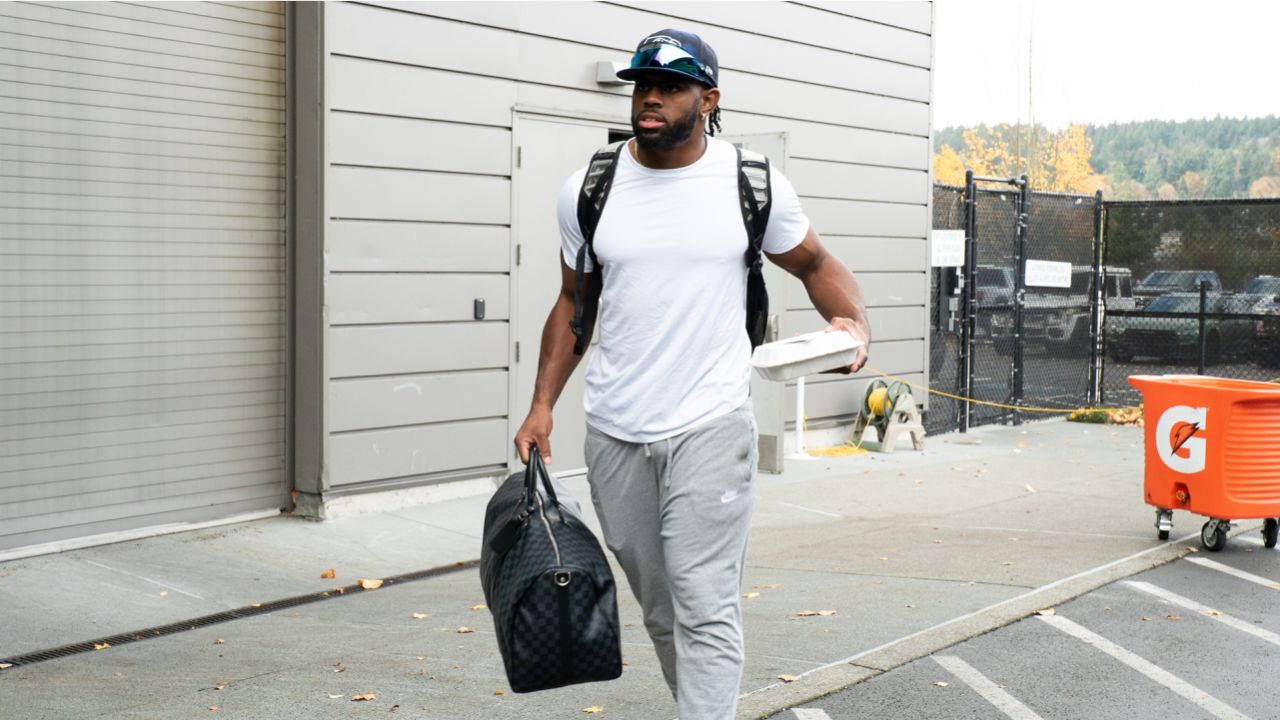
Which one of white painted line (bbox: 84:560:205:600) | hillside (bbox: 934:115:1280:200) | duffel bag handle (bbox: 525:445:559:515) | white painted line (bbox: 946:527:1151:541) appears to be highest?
hillside (bbox: 934:115:1280:200)

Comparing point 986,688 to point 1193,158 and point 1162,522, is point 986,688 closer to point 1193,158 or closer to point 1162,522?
point 1162,522

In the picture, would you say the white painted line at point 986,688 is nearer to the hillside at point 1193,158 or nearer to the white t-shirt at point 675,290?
the white t-shirt at point 675,290

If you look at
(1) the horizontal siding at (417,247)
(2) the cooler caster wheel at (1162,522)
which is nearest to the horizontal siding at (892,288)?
(1) the horizontal siding at (417,247)

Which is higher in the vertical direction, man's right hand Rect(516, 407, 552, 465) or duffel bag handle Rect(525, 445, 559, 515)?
man's right hand Rect(516, 407, 552, 465)

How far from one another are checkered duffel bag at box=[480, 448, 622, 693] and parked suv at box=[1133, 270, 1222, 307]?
13.6 m

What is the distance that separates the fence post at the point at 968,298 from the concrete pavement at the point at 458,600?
3.46 meters

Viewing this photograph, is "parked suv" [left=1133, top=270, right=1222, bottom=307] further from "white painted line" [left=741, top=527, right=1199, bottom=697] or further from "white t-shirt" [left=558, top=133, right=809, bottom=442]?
"white t-shirt" [left=558, top=133, right=809, bottom=442]

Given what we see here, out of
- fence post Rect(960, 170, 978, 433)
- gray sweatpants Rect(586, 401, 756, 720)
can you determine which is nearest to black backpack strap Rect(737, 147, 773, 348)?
gray sweatpants Rect(586, 401, 756, 720)

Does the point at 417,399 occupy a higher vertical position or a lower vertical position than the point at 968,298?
lower

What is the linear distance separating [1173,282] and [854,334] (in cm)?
1394

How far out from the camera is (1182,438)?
8.00m

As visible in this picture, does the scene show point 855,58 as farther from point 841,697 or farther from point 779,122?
point 841,697

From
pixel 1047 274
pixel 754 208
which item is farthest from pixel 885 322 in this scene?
pixel 754 208

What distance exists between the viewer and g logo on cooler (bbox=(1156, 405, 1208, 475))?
791 centimetres
